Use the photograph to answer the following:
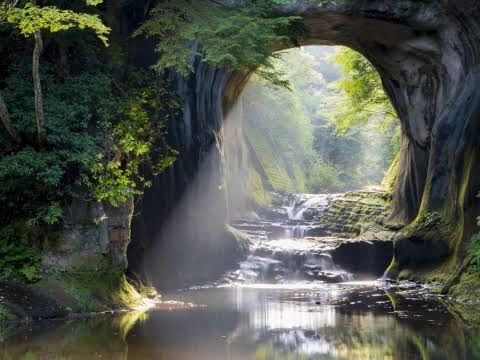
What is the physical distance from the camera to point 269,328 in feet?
31.4

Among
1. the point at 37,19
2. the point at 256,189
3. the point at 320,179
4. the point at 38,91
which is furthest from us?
the point at 320,179

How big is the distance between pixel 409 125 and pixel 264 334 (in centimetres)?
1397

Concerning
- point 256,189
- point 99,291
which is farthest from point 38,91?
point 256,189

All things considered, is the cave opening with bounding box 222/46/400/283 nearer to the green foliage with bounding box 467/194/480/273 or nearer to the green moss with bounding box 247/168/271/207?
the green moss with bounding box 247/168/271/207

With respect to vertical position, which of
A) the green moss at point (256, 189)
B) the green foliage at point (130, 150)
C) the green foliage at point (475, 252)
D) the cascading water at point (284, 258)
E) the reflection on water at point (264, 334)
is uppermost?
the green foliage at point (130, 150)

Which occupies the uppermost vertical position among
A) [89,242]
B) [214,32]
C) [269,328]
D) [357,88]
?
[357,88]

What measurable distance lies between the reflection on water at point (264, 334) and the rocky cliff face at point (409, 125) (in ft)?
12.9

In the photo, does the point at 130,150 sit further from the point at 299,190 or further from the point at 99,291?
the point at 299,190

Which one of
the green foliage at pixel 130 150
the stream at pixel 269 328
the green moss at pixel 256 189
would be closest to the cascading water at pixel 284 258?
the stream at pixel 269 328

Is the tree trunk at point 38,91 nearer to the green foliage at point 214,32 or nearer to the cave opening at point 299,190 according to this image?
the green foliage at point 214,32

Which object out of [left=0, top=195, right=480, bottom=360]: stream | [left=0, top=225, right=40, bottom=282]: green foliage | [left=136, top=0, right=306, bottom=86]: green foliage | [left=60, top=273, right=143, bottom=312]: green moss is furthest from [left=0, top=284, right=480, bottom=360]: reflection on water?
[left=136, top=0, right=306, bottom=86]: green foliage

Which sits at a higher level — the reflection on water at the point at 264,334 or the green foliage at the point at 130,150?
the green foliage at the point at 130,150

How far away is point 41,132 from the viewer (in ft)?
36.4

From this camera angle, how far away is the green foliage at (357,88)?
24.8 metres
